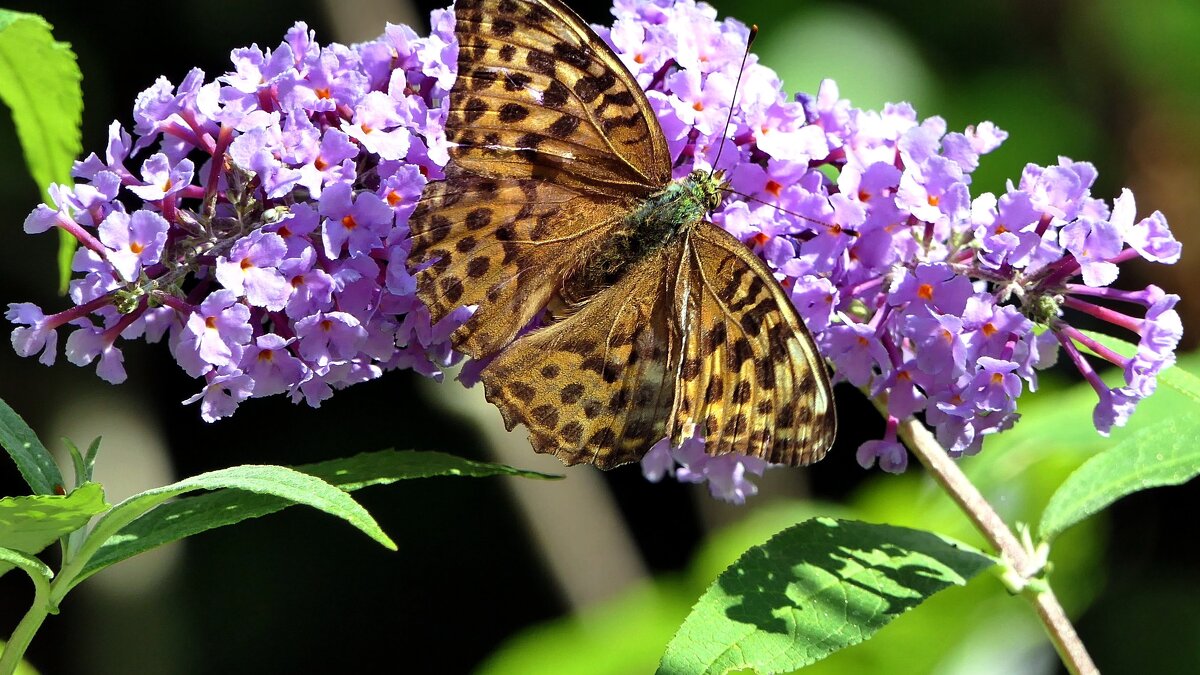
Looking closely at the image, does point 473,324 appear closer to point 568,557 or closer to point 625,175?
point 625,175

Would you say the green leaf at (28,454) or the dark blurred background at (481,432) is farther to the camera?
the dark blurred background at (481,432)


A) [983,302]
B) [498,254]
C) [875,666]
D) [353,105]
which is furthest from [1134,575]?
[353,105]

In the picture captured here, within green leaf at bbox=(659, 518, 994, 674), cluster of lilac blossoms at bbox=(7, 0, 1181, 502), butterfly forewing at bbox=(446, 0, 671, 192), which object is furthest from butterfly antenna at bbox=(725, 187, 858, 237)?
green leaf at bbox=(659, 518, 994, 674)

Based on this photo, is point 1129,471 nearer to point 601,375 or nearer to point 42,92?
point 601,375

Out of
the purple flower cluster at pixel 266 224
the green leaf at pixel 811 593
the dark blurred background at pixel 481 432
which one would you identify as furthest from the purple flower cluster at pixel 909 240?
the dark blurred background at pixel 481 432

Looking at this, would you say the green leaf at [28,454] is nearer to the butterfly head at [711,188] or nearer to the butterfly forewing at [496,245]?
the butterfly forewing at [496,245]
